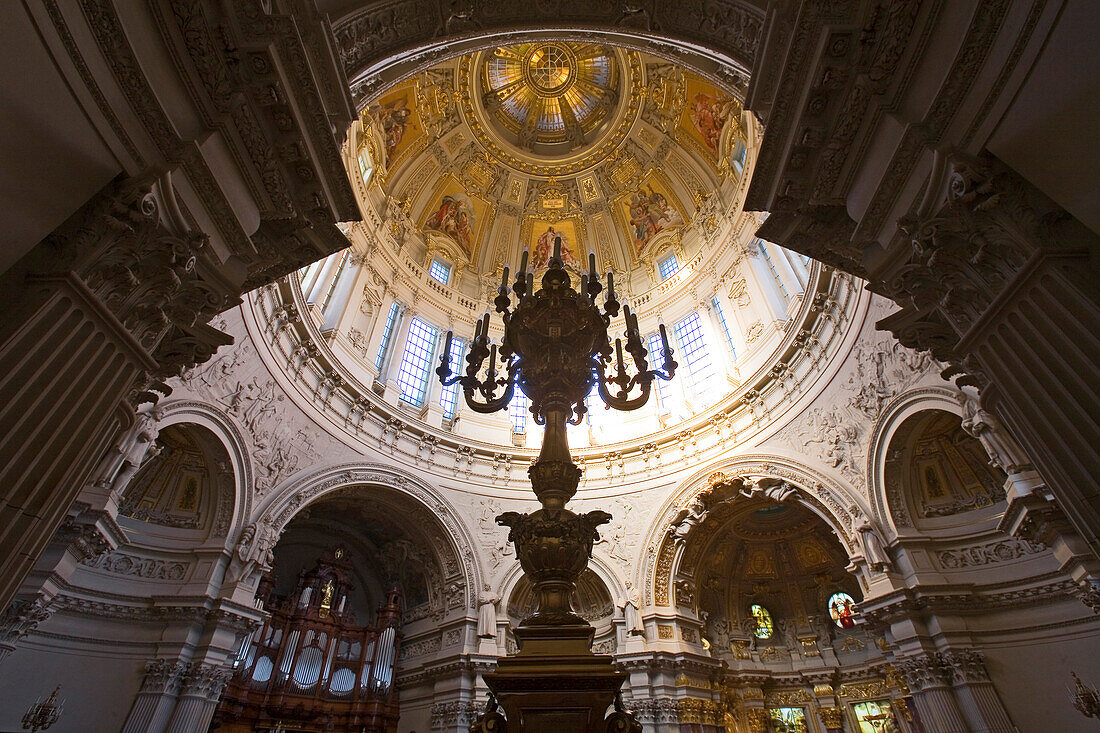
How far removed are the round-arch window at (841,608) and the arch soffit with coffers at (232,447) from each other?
16.5 m

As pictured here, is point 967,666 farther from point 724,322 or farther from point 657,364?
point 657,364

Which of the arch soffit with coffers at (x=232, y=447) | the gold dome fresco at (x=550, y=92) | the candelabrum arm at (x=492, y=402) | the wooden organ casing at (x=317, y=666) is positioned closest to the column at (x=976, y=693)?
the candelabrum arm at (x=492, y=402)

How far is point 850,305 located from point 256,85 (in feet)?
38.1

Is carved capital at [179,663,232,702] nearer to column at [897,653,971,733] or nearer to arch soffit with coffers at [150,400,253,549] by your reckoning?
arch soffit with coffers at [150,400,253,549]

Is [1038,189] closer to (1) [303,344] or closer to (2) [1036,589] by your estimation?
(2) [1036,589]

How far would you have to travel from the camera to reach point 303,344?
12547 mm

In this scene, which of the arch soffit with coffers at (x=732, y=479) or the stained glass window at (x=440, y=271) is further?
the stained glass window at (x=440, y=271)

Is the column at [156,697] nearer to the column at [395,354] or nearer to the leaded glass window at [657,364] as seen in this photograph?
the column at [395,354]

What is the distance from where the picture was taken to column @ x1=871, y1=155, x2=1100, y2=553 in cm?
322

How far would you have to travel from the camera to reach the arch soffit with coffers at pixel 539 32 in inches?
215

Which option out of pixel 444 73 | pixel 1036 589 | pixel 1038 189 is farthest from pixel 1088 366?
pixel 444 73

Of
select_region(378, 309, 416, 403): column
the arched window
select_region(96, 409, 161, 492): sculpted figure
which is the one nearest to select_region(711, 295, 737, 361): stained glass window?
select_region(378, 309, 416, 403): column

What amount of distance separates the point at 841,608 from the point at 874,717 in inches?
108

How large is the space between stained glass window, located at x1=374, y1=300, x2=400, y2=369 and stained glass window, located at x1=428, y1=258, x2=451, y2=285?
290 cm
